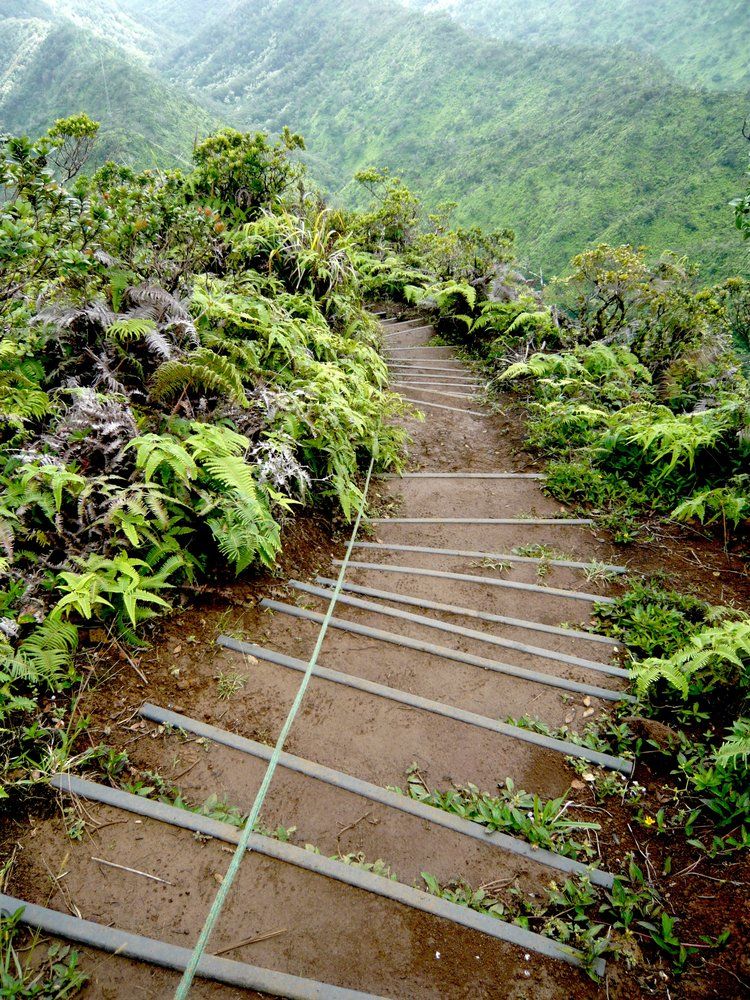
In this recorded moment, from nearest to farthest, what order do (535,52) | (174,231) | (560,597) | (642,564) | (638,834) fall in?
1. (638,834)
2. (560,597)
3. (642,564)
4. (174,231)
5. (535,52)

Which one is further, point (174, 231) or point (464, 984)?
point (174, 231)

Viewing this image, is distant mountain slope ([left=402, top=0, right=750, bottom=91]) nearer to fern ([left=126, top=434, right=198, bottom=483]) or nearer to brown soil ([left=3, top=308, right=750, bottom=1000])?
brown soil ([left=3, top=308, right=750, bottom=1000])

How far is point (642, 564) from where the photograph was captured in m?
4.27

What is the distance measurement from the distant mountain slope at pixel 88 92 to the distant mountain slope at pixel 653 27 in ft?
155

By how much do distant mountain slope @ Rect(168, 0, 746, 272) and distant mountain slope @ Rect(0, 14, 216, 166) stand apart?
613 inches

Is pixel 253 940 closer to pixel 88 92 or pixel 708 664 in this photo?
pixel 708 664

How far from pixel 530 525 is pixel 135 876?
3.99 meters

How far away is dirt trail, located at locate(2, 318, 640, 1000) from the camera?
6.04 ft

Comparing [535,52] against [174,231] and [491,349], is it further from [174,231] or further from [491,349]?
[174,231]

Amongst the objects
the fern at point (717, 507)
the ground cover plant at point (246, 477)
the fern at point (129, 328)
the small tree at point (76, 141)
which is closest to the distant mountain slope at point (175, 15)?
the small tree at point (76, 141)

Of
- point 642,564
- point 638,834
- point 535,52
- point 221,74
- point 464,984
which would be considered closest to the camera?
point 464,984

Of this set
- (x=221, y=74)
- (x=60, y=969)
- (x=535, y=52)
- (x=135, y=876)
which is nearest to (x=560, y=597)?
(x=135, y=876)

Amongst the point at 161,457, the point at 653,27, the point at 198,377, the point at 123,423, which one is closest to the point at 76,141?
the point at 198,377

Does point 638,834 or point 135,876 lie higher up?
point 135,876
